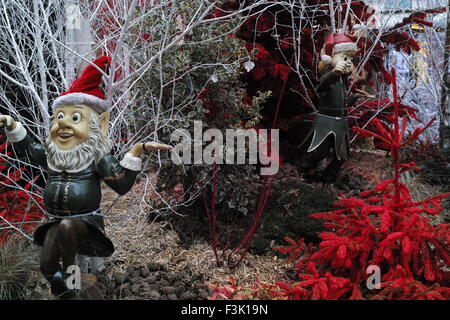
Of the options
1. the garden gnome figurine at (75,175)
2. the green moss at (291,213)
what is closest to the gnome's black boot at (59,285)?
the garden gnome figurine at (75,175)

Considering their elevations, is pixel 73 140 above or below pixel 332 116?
below

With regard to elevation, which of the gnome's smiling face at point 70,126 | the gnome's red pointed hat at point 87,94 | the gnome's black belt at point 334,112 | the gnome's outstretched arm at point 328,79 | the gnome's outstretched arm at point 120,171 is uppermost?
the gnome's outstretched arm at point 328,79

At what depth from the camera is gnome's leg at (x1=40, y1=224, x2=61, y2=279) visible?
2428mm

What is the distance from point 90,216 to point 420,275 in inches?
81.0

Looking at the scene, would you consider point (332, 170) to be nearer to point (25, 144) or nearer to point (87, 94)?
point (87, 94)

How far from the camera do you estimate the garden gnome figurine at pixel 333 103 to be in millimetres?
3926

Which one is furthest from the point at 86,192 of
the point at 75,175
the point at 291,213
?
the point at 291,213

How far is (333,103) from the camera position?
4.10 m

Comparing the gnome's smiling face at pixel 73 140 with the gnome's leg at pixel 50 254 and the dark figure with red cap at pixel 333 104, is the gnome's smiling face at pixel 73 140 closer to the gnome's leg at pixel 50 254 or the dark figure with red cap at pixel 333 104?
the gnome's leg at pixel 50 254

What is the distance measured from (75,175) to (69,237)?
13.9 inches

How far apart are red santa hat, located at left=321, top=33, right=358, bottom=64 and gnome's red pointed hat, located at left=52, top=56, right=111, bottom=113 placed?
2.21 meters

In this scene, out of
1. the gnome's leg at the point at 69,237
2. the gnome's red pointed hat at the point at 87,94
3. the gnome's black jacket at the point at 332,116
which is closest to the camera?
the gnome's leg at the point at 69,237

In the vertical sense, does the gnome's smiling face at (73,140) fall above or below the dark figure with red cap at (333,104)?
below
